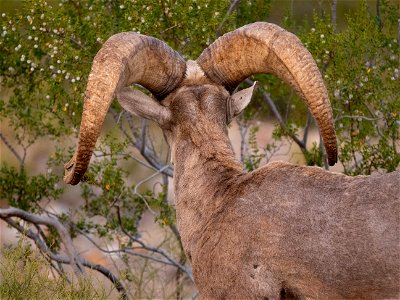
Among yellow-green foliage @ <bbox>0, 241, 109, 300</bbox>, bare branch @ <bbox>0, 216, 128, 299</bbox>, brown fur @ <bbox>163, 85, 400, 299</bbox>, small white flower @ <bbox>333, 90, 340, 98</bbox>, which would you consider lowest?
bare branch @ <bbox>0, 216, 128, 299</bbox>

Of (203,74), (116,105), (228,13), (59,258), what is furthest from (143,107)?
(116,105)

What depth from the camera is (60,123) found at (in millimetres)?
16172

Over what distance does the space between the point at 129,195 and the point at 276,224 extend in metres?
7.79

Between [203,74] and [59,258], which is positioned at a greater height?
[203,74]

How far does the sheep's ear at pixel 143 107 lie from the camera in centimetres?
1016

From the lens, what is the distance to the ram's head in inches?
371

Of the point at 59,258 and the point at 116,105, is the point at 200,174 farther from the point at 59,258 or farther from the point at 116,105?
the point at 116,105

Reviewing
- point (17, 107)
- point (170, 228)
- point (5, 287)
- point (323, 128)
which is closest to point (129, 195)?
point (170, 228)

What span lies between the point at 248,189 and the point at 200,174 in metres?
0.69

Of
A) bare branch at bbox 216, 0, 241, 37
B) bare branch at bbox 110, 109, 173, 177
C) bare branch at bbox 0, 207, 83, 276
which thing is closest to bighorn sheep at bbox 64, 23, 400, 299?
bare branch at bbox 216, 0, 241, 37

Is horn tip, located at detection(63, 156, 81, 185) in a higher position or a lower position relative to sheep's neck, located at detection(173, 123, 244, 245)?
higher

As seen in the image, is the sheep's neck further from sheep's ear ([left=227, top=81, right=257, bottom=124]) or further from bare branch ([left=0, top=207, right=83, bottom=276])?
bare branch ([left=0, top=207, right=83, bottom=276])

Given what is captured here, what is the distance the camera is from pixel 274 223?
28.8 feet

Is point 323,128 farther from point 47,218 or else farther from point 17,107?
point 17,107
